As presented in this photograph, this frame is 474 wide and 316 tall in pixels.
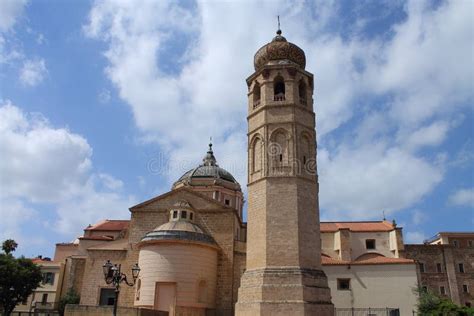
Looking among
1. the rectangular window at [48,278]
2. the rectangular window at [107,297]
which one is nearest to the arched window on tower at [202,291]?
the rectangular window at [107,297]

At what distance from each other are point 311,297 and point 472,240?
3045 cm

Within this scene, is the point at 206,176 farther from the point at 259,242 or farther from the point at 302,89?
the point at 259,242

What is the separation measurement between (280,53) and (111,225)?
24658 mm

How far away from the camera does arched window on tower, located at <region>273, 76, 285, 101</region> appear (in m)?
21.5

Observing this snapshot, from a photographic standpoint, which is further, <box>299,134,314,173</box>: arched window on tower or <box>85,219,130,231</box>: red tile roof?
<box>85,219,130,231</box>: red tile roof

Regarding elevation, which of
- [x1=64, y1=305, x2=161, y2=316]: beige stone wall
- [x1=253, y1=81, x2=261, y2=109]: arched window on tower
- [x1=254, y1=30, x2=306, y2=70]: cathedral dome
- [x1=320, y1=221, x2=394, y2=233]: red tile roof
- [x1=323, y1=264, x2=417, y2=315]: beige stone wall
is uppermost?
[x1=254, y1=30, x2=306, y2=70]: cathedral dome

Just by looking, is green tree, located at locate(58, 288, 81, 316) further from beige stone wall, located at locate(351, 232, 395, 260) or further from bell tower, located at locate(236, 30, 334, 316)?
beige stone wall, located at locate(351, 232, 395, 260)

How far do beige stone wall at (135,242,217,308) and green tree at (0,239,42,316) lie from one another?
531 inches

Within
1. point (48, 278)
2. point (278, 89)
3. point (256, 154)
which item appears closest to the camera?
point (256, 154)

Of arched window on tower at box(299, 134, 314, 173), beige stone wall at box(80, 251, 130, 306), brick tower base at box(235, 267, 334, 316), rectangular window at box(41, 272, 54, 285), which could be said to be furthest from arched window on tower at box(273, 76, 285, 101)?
rectangular window at box(41, 272, 54, 285)

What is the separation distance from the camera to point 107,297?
26.9 metres

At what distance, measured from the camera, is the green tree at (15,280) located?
3114 cm

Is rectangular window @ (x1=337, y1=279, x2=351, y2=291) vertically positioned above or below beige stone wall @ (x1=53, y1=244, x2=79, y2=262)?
below

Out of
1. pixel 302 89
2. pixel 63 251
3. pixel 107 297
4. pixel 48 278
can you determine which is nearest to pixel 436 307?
pixel 302 89
